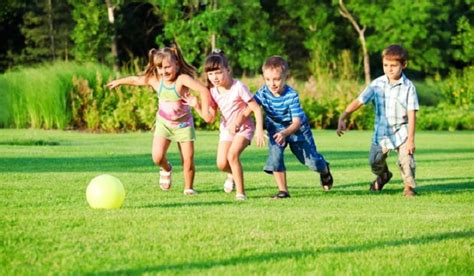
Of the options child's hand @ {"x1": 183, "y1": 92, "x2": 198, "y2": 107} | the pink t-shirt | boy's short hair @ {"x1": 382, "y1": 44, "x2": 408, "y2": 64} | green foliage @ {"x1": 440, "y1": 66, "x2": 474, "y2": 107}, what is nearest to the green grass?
the pink t-shirt

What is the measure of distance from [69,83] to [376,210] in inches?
772

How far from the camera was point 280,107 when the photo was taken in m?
10.8

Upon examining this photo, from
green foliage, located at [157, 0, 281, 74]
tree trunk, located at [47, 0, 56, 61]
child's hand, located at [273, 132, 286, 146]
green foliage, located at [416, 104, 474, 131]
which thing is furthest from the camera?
tree trunk, located at [47, 0, 56, 61]

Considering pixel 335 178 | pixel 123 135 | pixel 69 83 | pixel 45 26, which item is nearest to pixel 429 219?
pixel 335 178

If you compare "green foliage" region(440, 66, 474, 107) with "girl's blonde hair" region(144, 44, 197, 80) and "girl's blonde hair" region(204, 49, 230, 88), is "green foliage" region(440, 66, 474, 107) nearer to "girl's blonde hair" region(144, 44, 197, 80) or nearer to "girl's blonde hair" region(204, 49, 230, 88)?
"girl's blonde hair" region(144, 44, 197, 80)

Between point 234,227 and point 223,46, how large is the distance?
140 ft

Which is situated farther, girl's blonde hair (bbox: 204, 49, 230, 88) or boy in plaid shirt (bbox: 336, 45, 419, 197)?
boy in plaid shirt (bbox: 336, 45, 419, 197)

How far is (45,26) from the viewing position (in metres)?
54.5

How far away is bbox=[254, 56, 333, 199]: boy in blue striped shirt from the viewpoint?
Result: 10.5 m

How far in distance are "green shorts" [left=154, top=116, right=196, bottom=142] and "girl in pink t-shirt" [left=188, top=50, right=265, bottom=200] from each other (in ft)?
1.33

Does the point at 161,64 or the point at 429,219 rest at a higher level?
the point at 161,64

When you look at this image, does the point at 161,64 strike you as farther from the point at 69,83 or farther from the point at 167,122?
the point at 69,83

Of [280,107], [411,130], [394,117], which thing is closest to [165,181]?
[280,107]

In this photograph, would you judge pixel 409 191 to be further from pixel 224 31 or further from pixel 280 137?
pixel 224 31
